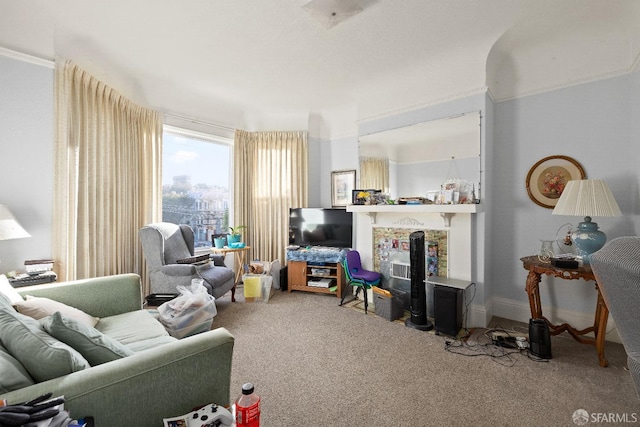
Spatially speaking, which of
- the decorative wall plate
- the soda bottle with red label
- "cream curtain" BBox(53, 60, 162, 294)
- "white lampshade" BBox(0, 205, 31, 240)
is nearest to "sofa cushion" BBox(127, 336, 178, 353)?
the soda bottle with red label

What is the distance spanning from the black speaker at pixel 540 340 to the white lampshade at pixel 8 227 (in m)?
4.17

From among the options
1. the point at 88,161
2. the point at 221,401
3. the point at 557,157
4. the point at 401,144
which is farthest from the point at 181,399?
the point at 557,157

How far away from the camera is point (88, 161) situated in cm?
284

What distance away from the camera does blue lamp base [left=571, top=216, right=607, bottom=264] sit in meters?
2.38

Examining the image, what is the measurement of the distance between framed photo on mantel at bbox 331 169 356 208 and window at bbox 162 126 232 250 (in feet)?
5.75

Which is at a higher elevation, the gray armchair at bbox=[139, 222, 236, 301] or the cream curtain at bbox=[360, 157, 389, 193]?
the cream curtain at bbox=[360, 157, 389, 193]

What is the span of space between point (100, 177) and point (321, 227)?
2.75 meters

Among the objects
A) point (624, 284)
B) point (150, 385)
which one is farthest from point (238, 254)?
point (624, 284)

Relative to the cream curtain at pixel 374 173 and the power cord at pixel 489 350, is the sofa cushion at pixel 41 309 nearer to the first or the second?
the power cord at pixel 489 350

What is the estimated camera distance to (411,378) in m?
2.03

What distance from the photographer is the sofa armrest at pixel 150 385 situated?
95 centimetres

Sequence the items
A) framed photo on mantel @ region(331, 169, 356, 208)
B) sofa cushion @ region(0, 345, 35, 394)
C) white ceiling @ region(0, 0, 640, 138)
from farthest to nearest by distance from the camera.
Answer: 1. framed photo on mantel @ region(331, 169, 356, 208)
2. white ceiling @ region(0, 0, 640, 138)
3. sofa cushion @ region(0, 345, 35, 394)

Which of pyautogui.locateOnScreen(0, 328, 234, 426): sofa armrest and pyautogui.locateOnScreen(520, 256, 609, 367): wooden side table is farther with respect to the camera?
pyautogui.locateOnScreen(520, 256, 609, 367): wooden side table

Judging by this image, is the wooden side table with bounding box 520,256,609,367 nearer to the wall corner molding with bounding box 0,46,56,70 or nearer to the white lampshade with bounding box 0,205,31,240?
the white lampshade with bounding box 0,205,31,240
